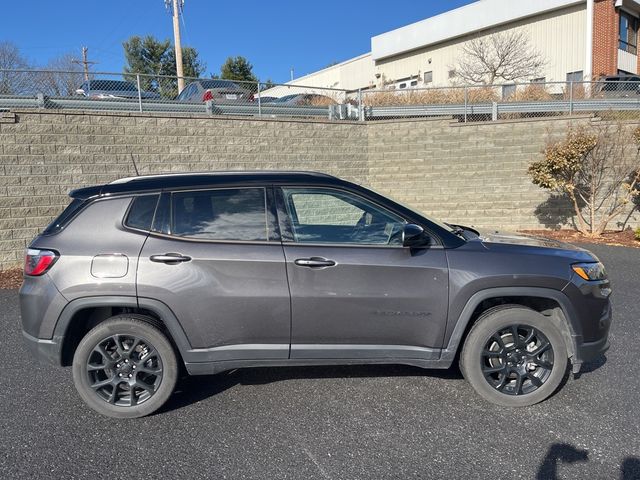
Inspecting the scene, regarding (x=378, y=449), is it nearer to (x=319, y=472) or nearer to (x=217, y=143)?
(x=319, y=472)

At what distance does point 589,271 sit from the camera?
11.4 feet

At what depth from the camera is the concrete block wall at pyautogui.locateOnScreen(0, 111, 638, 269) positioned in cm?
872

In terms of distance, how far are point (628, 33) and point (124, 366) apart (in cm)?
3160

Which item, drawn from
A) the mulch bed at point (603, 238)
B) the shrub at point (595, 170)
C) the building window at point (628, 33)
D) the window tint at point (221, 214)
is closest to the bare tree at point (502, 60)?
the building window at point (628, 33)

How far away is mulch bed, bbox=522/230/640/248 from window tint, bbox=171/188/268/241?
27.5 ft

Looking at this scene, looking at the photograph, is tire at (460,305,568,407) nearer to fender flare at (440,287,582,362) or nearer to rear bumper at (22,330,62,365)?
fender flare at (440,287,582,362)

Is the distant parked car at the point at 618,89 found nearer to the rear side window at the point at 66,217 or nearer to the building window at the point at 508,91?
the building window at the point at 508,91

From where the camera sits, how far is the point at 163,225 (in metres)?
3.38

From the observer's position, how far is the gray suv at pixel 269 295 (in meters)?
3.28

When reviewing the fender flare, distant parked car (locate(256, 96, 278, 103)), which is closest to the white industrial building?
distant parked car (locate(256, 96, 278, 103))

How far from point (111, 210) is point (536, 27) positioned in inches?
1128

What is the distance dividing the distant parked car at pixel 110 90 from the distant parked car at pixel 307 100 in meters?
A: 3.45

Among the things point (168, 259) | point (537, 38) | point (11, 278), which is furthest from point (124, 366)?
point (537, 38)

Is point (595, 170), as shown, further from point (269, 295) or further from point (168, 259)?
point (168, 259)
